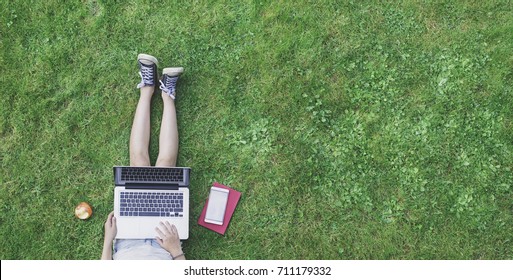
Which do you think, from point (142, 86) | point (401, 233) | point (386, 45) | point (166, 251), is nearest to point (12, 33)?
point (142, 86)

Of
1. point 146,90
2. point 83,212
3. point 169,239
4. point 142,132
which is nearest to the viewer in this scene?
point 169,239

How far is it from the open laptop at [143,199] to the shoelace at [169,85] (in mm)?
932

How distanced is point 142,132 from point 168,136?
0.30 metres

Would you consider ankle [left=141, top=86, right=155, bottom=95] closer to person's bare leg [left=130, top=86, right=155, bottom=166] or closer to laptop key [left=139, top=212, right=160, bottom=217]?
person's bare leg [left=130, top=86, right=155, bottom=166]

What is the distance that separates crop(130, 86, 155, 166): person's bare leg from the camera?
6.00 metres

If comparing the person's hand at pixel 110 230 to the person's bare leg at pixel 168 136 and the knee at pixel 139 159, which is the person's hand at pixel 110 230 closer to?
the knee at pixel 139 159

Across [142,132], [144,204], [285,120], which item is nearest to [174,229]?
[144,204]

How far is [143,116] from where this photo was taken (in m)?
6.11

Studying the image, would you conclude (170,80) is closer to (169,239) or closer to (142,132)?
(142,132)

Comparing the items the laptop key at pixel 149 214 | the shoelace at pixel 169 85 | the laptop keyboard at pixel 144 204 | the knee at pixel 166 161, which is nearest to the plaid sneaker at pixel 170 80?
the shoelace at pixel 169 85

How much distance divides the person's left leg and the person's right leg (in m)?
0.14

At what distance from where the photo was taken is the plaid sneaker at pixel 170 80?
20.1 feet

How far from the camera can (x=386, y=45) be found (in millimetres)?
6410

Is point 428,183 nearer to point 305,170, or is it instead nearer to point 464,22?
point 305,170
